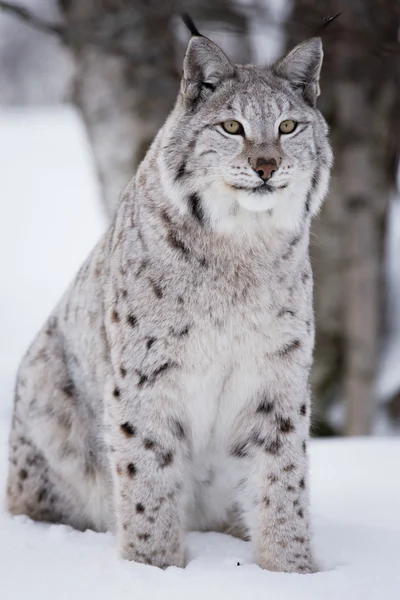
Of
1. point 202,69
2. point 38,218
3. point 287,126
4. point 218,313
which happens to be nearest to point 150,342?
point 218,313

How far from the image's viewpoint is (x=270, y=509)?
3965mm

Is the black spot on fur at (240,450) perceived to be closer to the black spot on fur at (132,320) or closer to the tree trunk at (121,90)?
the black spot on fur at (132,320)

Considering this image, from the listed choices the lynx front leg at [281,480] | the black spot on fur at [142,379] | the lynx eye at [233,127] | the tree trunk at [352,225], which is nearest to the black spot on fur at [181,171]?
the lynx eye at [233,127]

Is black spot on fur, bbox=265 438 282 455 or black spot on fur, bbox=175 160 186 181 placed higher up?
Answer: black spot on fur, bbox=175 160 186 181

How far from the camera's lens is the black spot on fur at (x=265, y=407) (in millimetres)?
3887

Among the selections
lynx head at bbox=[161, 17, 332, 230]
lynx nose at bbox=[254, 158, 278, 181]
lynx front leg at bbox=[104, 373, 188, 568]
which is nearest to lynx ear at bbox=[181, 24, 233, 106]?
lynx head at bbox=[161, 17, 332, 230]

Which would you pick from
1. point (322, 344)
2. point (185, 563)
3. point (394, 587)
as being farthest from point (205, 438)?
point (322, 344)

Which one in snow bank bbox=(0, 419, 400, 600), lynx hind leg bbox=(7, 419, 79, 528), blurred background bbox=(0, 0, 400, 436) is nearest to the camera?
snow bank bbox=(0, 419, 400, 600)

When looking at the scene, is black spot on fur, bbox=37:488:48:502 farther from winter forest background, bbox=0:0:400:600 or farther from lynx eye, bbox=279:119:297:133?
lynx eye, bbox=279:119:297:133

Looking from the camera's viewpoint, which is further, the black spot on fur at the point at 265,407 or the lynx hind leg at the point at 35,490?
the lynx hind leg at the point at 35,490

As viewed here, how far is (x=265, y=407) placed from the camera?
3.90 m

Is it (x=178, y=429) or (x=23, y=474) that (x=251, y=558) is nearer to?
(x=178, y=429)

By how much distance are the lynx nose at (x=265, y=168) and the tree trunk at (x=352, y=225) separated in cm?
407

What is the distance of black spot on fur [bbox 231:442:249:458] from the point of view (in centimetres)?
400
